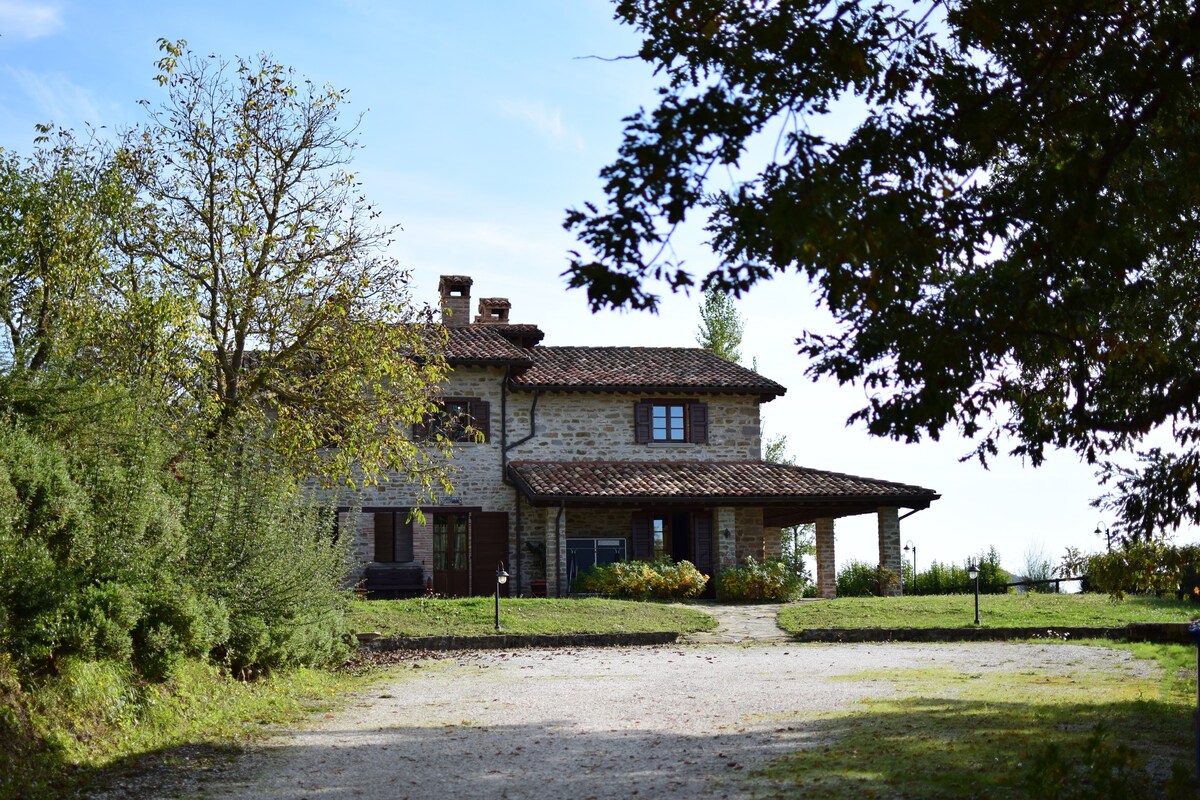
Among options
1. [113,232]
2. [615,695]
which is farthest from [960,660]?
[113,232]

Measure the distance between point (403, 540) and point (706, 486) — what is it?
6993mm

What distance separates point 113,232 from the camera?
63.1 ft

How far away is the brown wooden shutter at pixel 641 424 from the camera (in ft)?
97.3

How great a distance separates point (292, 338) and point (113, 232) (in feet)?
10.3

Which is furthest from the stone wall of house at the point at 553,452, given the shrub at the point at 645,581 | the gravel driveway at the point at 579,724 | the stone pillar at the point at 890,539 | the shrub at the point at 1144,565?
the shrub at the point at 1144,565

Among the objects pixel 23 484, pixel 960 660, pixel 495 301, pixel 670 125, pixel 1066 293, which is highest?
pixel 495 301

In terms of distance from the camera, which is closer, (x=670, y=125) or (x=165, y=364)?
(x=670, y=125)

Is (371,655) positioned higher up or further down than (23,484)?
further down

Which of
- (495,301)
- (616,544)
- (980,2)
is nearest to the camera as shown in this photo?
(980,2)

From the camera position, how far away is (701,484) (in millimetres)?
27953

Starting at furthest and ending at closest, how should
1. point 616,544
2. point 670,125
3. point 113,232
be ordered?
point 616,544 → point 113,232 → point 670,125

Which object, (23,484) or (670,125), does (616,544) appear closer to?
(23,484)

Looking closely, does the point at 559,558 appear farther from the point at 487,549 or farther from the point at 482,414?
the point at 482,414

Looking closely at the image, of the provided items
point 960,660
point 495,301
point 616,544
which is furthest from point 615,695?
point 495,301
